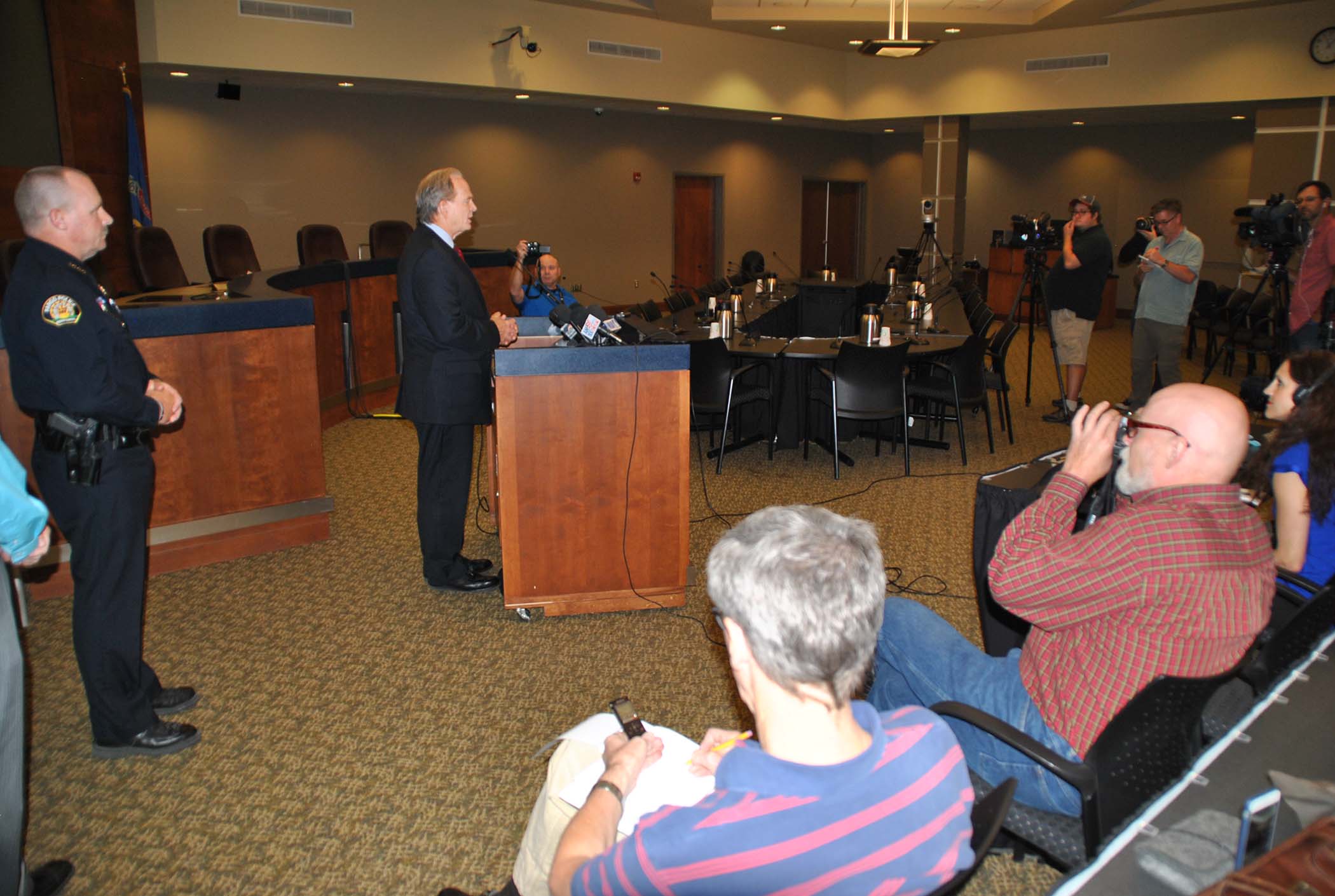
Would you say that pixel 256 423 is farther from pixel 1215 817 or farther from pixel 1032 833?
pixel 1215 817

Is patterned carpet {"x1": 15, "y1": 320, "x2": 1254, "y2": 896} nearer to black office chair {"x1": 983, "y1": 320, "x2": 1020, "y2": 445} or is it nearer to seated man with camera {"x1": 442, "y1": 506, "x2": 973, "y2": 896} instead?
seated man with camera {"x1": 442, "y1": 506, "x2": 973, "y2": 896}

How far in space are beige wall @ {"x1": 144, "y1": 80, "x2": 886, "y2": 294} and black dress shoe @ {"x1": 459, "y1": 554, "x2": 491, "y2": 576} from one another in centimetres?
756

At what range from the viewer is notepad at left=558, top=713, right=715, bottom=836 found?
1.47 meters

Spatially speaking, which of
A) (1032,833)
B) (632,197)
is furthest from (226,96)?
(1032,833)

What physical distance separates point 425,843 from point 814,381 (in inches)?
176

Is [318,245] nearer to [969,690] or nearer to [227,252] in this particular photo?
[227,252]

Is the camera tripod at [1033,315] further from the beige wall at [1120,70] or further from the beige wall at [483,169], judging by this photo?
the beige wall at [483,169]

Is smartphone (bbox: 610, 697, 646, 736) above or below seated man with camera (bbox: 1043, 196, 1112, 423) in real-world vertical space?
below

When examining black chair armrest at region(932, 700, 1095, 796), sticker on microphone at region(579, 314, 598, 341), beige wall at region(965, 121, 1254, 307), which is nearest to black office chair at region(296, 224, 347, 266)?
sticker on microphone at region(579, 314, 598, 341)

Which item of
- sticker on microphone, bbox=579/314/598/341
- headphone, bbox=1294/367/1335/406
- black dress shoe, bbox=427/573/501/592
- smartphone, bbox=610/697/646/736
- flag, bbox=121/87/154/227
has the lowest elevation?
black dress shoe, bbox=427/573/501/592

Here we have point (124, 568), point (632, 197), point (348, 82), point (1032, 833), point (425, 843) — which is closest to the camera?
point (1032, 833)

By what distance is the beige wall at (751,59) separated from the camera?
8531 mm

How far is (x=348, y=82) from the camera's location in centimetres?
959

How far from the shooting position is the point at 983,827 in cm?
128
